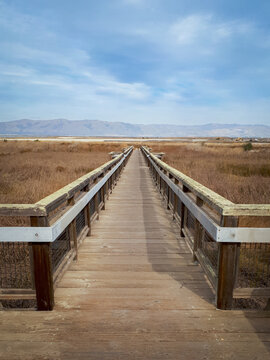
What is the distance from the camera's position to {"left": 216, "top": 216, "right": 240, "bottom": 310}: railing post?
7.16ft

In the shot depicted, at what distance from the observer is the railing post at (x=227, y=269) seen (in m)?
2.18

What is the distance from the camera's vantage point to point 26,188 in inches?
348

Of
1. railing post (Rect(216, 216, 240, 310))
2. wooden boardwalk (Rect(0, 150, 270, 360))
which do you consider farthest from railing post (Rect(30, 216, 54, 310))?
railing post (Rect(216, 216, 240, 310))

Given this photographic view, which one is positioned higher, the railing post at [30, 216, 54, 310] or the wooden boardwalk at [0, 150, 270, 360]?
the railing post at [30, 216, 54, 310]

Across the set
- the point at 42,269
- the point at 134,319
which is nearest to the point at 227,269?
the point at 134,319

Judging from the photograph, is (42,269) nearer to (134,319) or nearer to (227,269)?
(134,319)

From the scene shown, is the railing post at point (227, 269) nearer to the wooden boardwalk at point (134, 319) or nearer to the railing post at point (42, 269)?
the wooden boardwalk at point (134, 319)

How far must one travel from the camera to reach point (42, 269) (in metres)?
2.22

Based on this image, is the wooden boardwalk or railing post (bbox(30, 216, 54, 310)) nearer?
the wooden boardwalk

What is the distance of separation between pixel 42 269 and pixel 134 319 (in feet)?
3.07

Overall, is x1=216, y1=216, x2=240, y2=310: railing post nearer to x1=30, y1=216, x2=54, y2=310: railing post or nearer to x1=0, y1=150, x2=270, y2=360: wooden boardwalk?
x1=0, y1=150, x2=270, y2=360: wooden boardwalk

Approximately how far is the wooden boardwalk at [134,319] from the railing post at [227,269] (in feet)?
0.39

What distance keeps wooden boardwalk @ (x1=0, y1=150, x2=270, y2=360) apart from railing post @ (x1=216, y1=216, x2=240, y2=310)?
0.39 ft

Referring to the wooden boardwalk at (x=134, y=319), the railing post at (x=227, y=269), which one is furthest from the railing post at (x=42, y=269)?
the railing post at (x=227, y=269)
